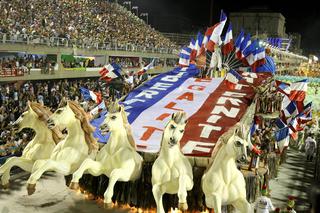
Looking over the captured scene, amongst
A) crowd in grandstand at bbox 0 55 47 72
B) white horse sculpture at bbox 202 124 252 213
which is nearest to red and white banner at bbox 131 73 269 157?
white horse sculpture at bbox 202 124 252 213

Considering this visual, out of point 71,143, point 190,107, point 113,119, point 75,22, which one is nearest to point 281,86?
point 190,107

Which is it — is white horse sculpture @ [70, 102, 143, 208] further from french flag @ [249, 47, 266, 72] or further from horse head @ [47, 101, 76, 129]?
french flag @ [249, 47, 266, 72]

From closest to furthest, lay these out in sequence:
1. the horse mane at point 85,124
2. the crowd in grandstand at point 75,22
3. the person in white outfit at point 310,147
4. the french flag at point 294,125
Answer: the horse mane at point 85,124
the french flag at point 294,125
the person in white outfit at point 310,147
the crowd in grandstand at point 75,22

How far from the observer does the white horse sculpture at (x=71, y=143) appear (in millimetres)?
8328

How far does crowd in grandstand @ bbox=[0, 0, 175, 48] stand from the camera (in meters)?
24.6

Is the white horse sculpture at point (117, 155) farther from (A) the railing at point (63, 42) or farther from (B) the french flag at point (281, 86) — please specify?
(A) the railing at point (63, 42)

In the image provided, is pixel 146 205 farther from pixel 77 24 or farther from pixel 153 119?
pixel 77 24

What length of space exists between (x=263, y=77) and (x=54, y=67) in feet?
47.5

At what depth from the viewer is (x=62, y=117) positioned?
8406mm

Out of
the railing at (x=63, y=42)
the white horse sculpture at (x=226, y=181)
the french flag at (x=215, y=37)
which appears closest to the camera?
the white horse sculpture at (x=226, y=181)

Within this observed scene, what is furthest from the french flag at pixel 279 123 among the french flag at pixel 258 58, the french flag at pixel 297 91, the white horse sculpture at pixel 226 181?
the white horse sculpture at pixel 226 181

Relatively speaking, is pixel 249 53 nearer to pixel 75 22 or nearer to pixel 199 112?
pixel 199 112

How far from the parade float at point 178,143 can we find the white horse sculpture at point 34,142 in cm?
26

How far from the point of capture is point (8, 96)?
58.2 feet
